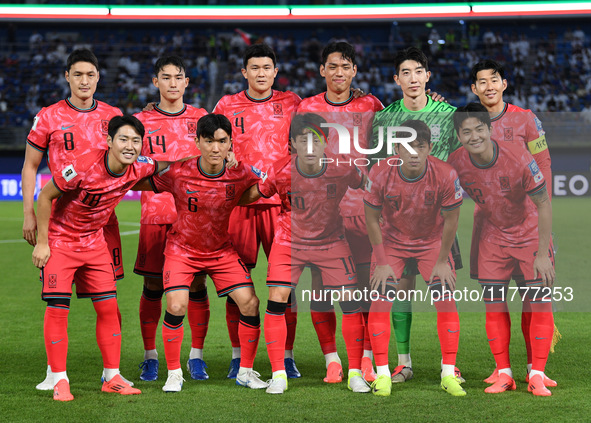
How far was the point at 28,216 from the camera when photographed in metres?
4.72

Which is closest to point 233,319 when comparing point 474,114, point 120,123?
point 120,123

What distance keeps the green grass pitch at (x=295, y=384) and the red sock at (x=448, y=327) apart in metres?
0.25

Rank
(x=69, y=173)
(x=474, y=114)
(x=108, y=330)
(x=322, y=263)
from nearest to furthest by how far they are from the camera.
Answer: (x=69, y=173), (x=474, y=114), (x=108, y=330), (x=322, y=263)

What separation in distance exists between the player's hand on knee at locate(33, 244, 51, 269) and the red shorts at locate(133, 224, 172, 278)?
75 centimetres

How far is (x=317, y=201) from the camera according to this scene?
4727mm

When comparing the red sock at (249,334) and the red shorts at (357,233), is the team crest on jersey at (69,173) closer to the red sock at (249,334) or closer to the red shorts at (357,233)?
the red sock at (249,334)

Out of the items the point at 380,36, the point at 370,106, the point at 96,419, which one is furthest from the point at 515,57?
the point at 96,419

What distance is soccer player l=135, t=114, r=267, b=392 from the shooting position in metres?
4.62

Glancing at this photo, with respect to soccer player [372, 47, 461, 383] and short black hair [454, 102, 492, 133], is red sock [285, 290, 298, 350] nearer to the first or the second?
soccer player [372, 47, 461, 383]

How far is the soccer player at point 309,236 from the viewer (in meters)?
4.64

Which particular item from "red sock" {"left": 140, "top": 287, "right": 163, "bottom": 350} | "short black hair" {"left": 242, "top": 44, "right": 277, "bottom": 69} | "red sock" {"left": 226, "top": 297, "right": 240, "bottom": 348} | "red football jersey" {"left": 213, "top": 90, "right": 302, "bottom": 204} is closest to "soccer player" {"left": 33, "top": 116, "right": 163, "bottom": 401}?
"red sock" {"left": 140, "top": 287, "right": 163, "bottom": 350}

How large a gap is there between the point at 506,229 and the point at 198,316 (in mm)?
2244

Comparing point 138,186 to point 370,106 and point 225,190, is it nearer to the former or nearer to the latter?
point 225,190

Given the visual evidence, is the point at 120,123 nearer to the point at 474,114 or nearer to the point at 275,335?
the point at 275,335
